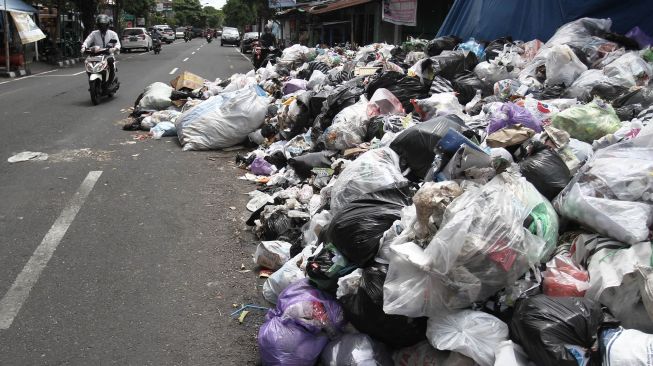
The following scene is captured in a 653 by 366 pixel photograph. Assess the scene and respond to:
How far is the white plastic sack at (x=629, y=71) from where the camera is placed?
4.73 metres

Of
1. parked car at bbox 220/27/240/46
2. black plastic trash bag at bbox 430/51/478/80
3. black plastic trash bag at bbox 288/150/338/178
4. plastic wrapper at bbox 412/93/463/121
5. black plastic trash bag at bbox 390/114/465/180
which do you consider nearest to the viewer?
black plastic trash bag at bbox 390/114/465/180

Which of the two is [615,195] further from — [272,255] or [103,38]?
[103,38]

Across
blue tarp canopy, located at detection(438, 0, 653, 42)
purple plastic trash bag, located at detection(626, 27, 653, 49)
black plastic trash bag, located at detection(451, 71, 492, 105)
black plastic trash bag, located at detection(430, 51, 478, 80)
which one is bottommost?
black plastic trash bag, located at detection(451, 71, 492, 105)

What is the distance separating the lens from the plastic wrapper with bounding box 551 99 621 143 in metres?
3.89

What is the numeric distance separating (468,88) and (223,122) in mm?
3230

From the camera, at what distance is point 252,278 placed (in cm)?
369

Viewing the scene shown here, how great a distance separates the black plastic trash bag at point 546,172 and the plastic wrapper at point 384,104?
2.44 metres

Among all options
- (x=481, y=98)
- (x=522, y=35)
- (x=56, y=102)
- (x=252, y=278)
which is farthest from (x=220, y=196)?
(x=56, y=102)

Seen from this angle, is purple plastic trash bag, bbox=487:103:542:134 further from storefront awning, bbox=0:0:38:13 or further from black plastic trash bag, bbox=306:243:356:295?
storefront awning, bbox=0:0:38:13

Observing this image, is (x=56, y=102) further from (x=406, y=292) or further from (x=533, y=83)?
(x=406, y=292)

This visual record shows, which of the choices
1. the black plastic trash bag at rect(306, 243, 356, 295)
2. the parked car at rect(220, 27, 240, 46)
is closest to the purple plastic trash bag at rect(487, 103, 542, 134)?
the black plastic trash bag at rect(306, 243, 356, 295)

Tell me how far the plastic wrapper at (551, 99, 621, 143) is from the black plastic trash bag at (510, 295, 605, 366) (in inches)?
81.6

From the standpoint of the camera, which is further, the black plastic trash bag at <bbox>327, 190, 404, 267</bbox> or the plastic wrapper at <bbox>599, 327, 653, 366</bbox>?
the black plastic trash bag at <bbox>327, 190, 404, 267</bbox>

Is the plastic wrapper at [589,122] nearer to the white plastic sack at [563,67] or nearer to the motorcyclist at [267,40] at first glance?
the white plastic sack at [563,67]
